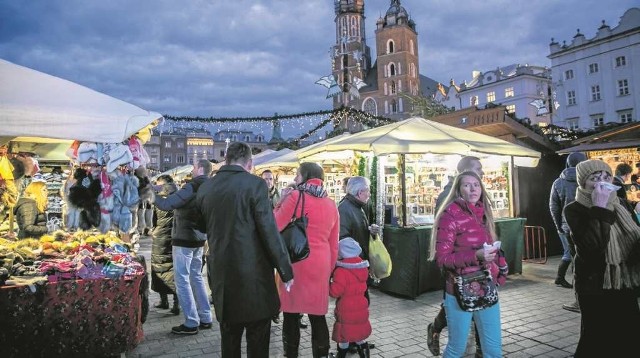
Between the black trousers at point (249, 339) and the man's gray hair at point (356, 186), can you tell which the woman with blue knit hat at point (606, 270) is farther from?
the black trousers at point (249, 339)

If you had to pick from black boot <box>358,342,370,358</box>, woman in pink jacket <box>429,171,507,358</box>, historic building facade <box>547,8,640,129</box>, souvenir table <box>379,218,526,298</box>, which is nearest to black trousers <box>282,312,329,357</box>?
black boot <box>358,342,370,358</box>

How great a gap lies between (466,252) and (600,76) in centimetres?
4183

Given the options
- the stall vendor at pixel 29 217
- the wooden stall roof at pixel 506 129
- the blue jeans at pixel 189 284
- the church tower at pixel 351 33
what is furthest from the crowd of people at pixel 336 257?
the church tower at pixel 351 33

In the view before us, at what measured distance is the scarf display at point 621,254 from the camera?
2850 mm

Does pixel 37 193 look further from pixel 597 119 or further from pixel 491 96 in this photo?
pixel 491 96

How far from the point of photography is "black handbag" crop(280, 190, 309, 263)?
3.21 metres

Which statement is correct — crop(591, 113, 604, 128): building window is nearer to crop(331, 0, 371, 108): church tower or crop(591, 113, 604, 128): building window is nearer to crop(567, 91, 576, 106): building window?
crop(567, 91, 576, 106): building window

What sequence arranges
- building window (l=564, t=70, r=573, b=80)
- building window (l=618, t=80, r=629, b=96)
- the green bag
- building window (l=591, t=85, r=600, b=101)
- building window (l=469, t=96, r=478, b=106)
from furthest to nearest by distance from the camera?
building window (l=469, t=96, r=478, b=106)
building window (l=564, t=70, r=573, b=80)
building window (l=591, t=85, r=600, b=101)
building window (l=618, t=80, r=629, b=96)
the green bag

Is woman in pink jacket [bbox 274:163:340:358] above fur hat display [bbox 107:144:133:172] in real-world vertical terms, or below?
below

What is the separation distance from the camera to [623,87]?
34.1 metres

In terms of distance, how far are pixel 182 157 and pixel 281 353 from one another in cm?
8406

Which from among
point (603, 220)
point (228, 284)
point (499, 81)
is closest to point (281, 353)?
point (228, 284)

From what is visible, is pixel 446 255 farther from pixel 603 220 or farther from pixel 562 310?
pixel 562 310

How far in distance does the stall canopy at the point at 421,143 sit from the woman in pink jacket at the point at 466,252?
294 cm
